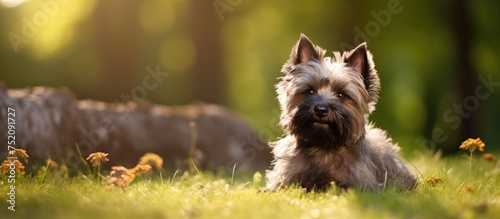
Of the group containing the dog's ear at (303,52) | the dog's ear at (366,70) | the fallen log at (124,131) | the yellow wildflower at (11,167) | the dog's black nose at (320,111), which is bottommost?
the fallen log at (124,131)

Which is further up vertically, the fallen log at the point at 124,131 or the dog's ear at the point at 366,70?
the dog's ear at the point at 366,70

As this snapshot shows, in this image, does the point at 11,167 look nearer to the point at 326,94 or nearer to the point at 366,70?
the point at 326,94

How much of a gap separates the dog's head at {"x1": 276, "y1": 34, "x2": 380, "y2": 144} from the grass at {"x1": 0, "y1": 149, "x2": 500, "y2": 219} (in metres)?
0.79

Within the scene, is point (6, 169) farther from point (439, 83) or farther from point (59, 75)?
point (59, 75)

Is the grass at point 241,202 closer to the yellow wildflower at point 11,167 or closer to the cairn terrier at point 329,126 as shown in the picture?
the yellow wildflower at point 11,167

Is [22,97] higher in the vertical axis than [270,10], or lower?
lower

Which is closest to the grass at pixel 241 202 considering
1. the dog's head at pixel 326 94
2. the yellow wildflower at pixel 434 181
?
the yellow wildflower at pixel 434 181

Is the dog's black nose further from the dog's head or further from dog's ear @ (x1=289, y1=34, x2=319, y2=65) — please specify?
dog's ear @ (x1=289, y1=34, x2=319, y2=65)

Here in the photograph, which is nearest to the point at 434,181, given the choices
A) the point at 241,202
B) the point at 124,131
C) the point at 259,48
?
the point at 241,202

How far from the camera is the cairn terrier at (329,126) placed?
7.35 metres

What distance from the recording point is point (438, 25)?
21.4 meters

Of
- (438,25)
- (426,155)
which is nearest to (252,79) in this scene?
(438,25)

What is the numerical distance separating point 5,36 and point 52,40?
2025 millimetres

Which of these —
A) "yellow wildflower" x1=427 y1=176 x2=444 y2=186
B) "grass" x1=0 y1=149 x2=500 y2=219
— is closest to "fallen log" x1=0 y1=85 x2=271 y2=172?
"grass" x1=0 y1=149 x2=500 y2=219
